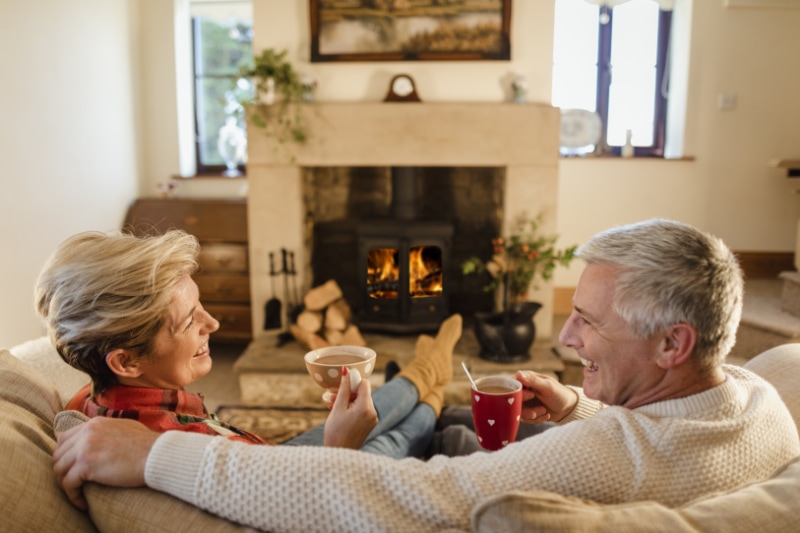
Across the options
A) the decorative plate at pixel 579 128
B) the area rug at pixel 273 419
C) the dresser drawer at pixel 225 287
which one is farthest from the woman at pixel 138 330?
the decorative plate at pixel 579 128

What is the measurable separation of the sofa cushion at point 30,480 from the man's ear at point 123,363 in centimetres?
15

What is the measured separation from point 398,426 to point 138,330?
1.17 meters

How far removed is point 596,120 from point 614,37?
58cm

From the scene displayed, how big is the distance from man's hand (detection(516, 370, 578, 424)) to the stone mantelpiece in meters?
2.33

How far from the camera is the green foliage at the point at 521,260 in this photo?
3.61 m

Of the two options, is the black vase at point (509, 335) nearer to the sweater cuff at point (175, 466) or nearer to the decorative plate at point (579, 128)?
the decorative plate at point (579, 128)

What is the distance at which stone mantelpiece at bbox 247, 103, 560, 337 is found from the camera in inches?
142

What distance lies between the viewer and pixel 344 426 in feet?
4.01

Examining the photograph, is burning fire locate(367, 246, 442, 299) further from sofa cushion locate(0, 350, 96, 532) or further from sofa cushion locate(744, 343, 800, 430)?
sofa cushion locate(0, 350, 96, 532)

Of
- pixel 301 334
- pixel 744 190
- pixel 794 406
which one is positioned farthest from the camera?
pixel 744 190

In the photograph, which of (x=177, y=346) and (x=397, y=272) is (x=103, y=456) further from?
(x=397, y=272)

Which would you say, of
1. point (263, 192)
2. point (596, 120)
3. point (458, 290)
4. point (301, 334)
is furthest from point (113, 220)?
point (596, 120)

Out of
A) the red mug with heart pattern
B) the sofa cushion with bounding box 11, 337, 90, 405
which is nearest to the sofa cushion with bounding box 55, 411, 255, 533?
the red mug with heart pattern

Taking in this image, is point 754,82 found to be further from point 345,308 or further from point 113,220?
point 113,220
